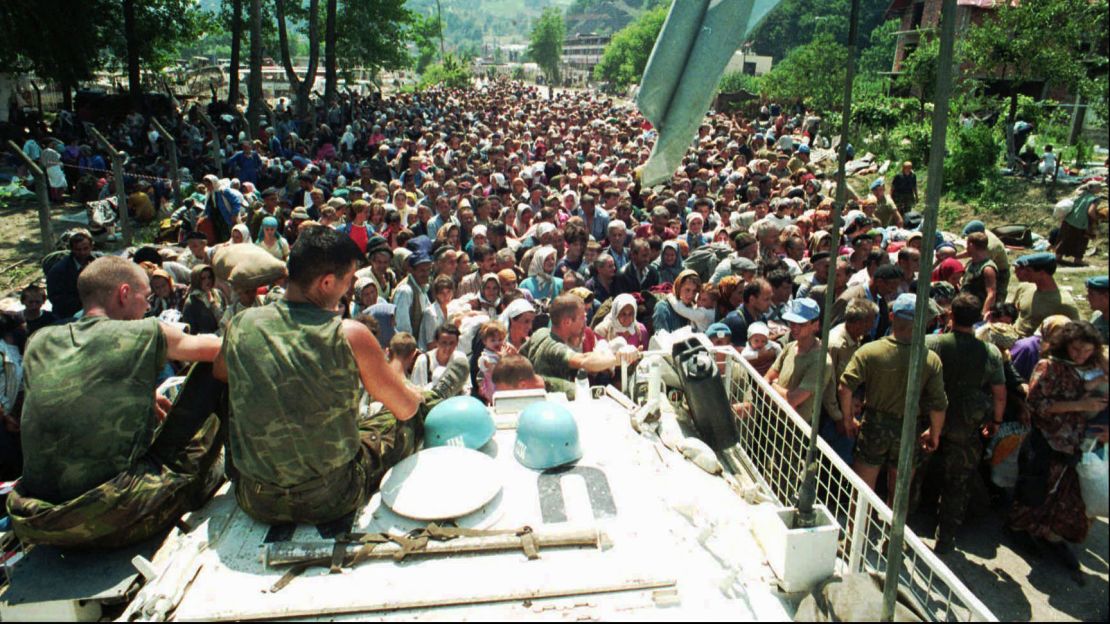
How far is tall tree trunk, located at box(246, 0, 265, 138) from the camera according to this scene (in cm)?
2256

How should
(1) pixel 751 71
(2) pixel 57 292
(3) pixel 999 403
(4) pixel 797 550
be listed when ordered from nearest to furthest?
(4) pixel 797 550 < (3) pixel 999 403 < (2) pixel 57 292 < (1) pixel 751 71

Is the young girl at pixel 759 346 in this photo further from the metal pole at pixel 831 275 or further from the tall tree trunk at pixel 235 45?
the tall tree trunk at pixel 235 45

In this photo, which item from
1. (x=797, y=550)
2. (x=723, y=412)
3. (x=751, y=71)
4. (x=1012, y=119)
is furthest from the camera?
(x=751, y=71)

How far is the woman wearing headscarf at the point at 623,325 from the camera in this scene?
688 centimetres

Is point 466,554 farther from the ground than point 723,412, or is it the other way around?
point 723,412

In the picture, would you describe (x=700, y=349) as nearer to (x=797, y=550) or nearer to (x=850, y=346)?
(x=797, y=550)

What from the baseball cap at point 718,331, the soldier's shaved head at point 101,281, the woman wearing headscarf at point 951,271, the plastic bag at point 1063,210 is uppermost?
the plastic bag at point 1063,210

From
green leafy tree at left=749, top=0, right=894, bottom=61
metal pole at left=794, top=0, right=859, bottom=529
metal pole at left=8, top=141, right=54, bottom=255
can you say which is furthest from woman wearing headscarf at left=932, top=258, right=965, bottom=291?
green leafy tree at left=749, top=0, right=894, bottom=61

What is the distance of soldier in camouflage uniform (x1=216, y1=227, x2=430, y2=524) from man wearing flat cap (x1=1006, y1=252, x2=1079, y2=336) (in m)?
4.53

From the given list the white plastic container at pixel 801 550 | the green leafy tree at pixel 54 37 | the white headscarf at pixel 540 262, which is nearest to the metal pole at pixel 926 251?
the white plastic container at pixel 801 550

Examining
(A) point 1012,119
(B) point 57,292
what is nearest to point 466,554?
(B) point 57,292

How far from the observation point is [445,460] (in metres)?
3.62

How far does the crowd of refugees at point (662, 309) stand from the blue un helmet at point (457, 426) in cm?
58

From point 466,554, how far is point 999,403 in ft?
14.3
